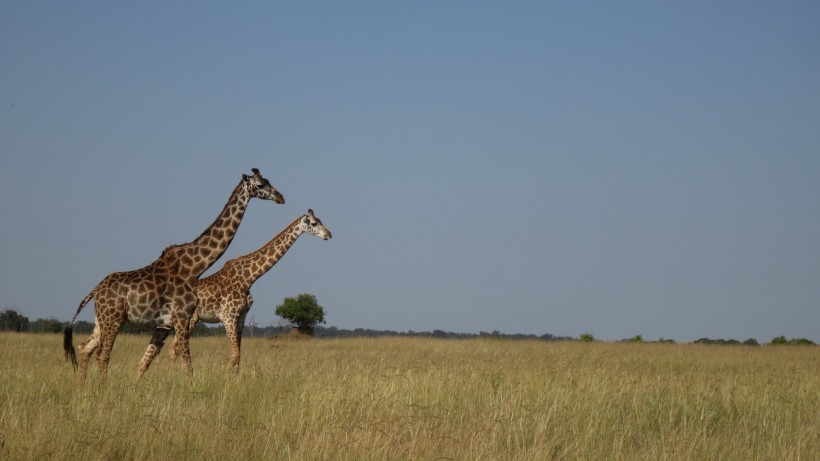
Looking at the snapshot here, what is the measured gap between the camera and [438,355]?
84.7ft

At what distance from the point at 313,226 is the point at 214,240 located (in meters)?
2.66

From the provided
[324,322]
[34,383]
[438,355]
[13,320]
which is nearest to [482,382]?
[34,383]

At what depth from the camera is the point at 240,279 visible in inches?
605

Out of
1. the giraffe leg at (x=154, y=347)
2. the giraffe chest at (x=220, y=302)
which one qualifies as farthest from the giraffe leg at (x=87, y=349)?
the giraffe chest at (x=220, y=302)

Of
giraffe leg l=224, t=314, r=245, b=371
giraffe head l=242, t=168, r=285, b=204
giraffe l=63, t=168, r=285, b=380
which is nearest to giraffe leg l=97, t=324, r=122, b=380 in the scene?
giraffe l=63, t=168, r=285, b=380

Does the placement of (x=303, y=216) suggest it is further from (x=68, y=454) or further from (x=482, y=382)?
(x=68, y=454)

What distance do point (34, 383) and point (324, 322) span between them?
32056 mm

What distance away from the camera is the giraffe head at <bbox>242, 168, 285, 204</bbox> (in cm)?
1320

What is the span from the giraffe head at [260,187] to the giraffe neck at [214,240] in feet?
0.33

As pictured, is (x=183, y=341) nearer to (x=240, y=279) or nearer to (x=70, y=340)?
(x=70, y=340)

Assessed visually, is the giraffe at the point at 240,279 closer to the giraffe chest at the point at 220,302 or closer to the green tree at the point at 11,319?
the giraffe chest at the point at 220,302

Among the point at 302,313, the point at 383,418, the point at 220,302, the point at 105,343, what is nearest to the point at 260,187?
the point at 220,302

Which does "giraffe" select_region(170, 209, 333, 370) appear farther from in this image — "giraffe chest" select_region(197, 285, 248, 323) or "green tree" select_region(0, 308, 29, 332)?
"green tree" select_region(0, 308, 29, 332)

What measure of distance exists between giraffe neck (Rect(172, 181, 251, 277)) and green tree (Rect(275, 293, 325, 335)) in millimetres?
29185
